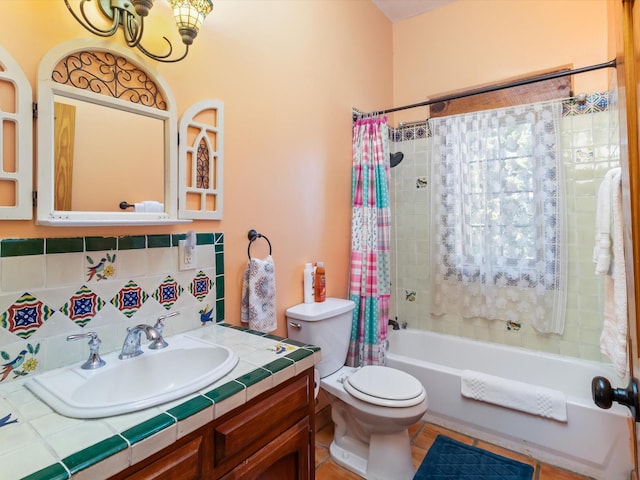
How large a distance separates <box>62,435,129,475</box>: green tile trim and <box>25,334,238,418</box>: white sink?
0.10 m

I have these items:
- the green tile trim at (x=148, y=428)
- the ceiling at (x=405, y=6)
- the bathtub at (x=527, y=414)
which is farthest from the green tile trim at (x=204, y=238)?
the ceiling at (x=405, y=6)

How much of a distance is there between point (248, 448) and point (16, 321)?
2.45 ft

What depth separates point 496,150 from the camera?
7.80ft

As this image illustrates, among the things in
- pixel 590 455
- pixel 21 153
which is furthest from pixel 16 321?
pixel 590 455

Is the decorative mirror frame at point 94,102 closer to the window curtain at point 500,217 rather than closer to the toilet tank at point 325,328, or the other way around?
the toilet tank at point 325,328

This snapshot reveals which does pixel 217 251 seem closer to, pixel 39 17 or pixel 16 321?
pixel 16 321

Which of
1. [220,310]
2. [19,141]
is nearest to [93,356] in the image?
[220,310]

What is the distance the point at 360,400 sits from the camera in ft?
5.55

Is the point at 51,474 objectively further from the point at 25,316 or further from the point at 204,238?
the point at 204,238

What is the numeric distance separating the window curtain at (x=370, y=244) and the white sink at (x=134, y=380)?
3.97 feet

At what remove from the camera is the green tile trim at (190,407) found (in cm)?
80

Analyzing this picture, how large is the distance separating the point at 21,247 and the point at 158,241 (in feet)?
1.33

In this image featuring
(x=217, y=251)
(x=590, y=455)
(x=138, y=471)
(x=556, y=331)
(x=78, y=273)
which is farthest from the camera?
(x=556, y=331)

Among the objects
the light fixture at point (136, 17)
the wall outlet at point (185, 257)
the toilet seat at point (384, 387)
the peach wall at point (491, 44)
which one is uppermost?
the peach wall at point (491, 44)
